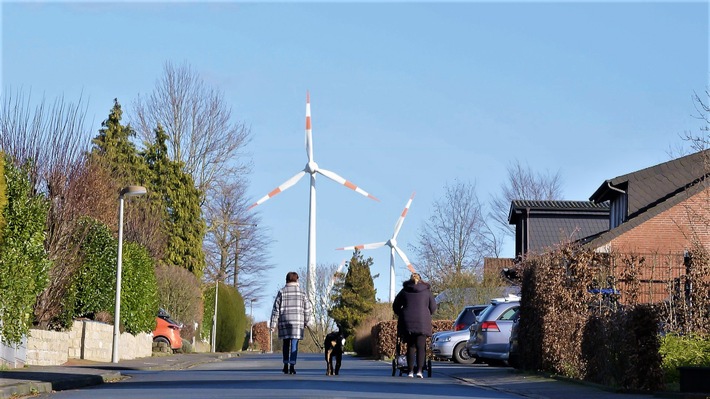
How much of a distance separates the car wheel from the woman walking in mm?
10282

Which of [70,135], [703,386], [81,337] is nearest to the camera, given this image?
[703,386]

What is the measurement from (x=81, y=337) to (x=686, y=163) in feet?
85.4

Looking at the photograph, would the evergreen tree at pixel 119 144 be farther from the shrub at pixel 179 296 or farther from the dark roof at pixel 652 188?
the dark roof at pixel 652 188

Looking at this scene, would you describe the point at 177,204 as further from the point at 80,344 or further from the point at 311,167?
the point at 80,344

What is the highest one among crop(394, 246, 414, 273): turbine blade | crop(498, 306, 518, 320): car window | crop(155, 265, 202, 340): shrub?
crop(394, 246, 414, 273): turbine blade

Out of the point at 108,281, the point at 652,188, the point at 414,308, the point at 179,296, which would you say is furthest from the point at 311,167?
the point at 414,308

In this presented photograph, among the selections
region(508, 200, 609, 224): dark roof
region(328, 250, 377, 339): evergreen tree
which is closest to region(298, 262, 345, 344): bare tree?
region(328, 250, 377, 339): evergreen tree

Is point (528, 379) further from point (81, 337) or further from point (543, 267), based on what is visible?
point (81, 337)

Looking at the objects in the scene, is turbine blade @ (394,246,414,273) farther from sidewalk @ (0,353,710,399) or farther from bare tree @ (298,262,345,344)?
sidewalk @ (0,353,710,399)

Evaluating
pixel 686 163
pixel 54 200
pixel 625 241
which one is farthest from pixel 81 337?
pixel 686 163

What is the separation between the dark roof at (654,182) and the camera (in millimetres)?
44844

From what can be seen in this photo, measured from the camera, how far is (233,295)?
67.3m

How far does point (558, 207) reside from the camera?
5606 cm

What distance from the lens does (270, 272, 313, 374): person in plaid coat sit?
2206 cm
